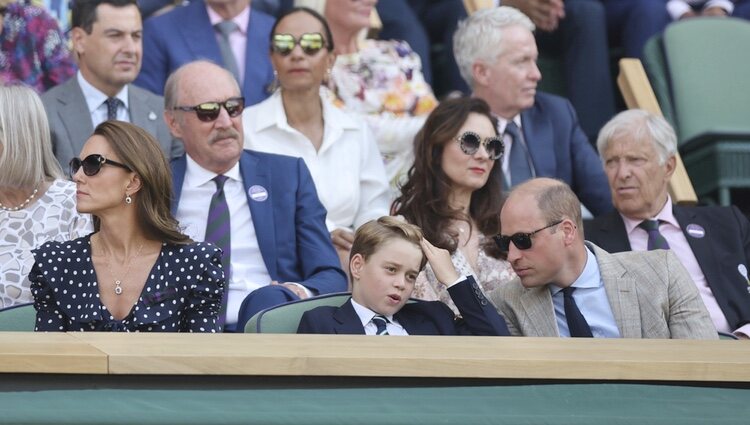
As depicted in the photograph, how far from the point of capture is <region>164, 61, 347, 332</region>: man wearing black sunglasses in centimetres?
493

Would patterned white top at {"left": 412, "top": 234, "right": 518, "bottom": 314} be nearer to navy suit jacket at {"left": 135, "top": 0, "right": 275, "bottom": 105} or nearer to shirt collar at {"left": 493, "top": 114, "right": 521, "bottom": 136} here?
shirt collar at {"left": 493, "top": 114, "right": 521, "bottom": 136}

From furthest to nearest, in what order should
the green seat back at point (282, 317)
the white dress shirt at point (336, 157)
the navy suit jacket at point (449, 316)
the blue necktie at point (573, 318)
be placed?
the white dress shirt at point (336, 157) → the blue necktie at point (573, 318) → the navy suit jacket at point (449, 316) → the green seat back at point (282, 317)

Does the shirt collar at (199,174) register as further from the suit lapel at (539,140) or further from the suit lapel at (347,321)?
the suit lapel at (539,140)

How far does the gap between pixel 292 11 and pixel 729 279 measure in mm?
2081

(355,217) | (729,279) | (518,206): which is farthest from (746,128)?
(518,206)

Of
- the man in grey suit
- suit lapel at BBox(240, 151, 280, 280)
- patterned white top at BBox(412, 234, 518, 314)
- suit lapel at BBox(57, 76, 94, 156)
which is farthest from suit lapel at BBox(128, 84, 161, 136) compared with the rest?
patterned white top at BBox(412, 234, 518, 314)

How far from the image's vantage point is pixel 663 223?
17.8ft

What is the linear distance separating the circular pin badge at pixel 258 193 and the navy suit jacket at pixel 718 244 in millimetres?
1235

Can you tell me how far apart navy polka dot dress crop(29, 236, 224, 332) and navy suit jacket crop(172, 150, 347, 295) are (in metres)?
0.86

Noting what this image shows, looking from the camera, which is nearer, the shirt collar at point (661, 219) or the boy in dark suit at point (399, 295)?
the boy in dark suit at point (399, 295)

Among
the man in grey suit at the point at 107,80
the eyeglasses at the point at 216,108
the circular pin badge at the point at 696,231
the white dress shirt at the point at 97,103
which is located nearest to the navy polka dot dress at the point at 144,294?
the eyeglasses at the point at 216,108

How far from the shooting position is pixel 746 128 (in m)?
6.57

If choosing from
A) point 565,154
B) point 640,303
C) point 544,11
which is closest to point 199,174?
point 640,303

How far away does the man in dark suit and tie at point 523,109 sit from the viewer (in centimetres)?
606
